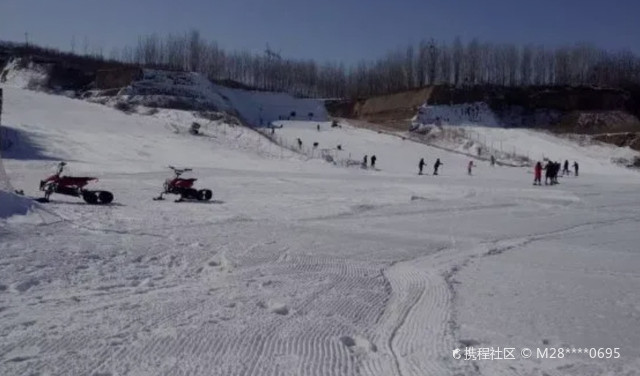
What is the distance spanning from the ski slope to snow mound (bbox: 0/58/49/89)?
68263 millimetres

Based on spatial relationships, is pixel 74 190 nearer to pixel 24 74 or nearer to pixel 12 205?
pixel 12 205

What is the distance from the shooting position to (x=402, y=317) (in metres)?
6.95

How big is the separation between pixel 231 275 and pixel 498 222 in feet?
34.0

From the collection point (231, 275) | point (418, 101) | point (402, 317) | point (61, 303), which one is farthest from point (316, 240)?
point (418, 101)

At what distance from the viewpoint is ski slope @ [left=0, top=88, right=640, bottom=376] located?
5469mm

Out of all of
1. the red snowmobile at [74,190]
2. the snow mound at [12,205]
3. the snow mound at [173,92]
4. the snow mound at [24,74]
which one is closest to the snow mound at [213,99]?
the snow mound at [173,92]

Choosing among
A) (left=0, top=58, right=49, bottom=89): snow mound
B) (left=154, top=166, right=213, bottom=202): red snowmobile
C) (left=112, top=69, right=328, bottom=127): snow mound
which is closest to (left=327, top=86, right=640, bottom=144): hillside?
(left=112, top=69, right=328, bottom=127): snow mound

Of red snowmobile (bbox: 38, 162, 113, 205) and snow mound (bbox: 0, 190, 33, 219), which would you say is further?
red snowmobile (bbox: 38, 162, 113, 205)

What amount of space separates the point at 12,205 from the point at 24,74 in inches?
3145

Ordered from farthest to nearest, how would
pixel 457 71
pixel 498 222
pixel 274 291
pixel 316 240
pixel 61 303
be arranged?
pixel 457 71, pixel 498 222, pixel 316 240, pixel 274 291, pixel 61 303

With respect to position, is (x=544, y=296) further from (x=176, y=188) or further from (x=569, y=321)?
(x=176, y=188)

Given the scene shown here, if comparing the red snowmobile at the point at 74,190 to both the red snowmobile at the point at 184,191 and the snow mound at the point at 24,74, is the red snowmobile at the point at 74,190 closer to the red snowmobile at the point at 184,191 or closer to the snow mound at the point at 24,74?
the red snowmobile at the point at 184,191

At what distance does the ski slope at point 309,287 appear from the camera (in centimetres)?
547

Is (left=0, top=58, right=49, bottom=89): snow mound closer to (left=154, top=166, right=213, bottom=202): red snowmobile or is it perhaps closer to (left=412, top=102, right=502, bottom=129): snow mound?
(left=412, top=102, right=502, bottom=129): snow mound
